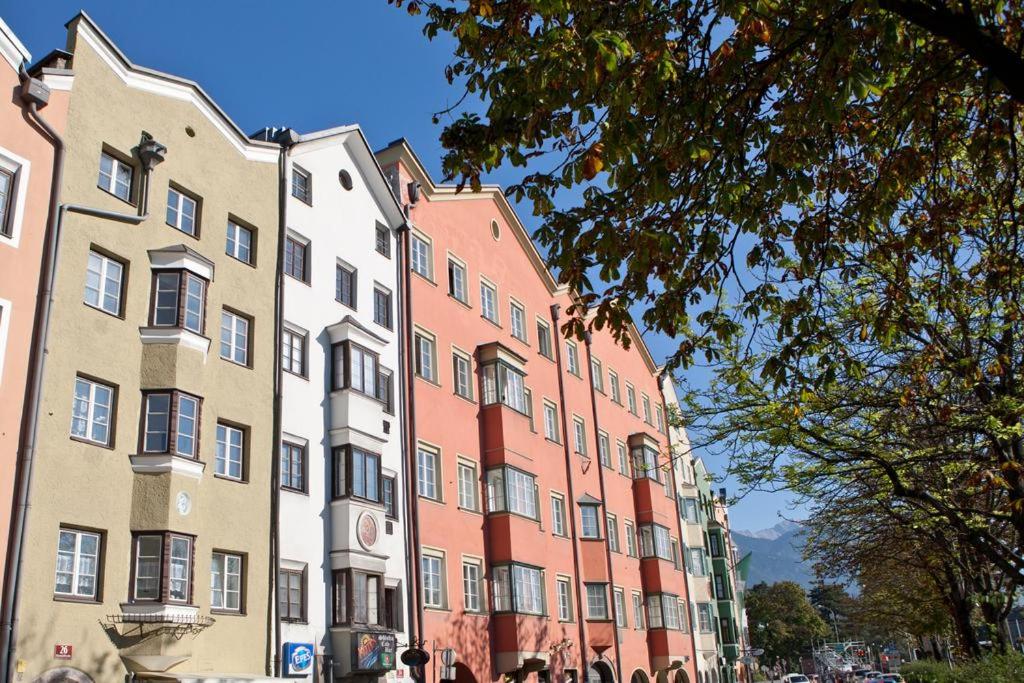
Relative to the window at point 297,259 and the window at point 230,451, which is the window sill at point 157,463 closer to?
the window at point 230,451

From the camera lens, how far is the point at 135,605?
1666cm

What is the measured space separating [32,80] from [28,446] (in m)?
6.67

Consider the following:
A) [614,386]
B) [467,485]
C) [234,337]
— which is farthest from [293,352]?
[614,386]

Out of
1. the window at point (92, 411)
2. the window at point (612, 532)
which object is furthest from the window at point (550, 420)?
the window at point (92, 411)

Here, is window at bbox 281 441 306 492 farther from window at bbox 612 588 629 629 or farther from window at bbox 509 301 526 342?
window at bbox 612 588 629 629

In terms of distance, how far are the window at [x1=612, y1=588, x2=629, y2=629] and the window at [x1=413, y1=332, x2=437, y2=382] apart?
41.7 feet

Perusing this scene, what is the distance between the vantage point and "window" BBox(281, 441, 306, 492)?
21348 millimetres

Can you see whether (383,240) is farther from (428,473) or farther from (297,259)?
(428,473)

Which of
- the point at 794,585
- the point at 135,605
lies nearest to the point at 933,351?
the point at 135,605

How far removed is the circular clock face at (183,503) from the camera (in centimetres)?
1780

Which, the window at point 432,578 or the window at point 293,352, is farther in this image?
the window at point 432,578

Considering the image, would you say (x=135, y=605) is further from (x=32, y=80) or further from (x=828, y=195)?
(x=828, y=195)

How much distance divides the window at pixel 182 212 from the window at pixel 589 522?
1926 cm

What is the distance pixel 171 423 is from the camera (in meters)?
18.1
